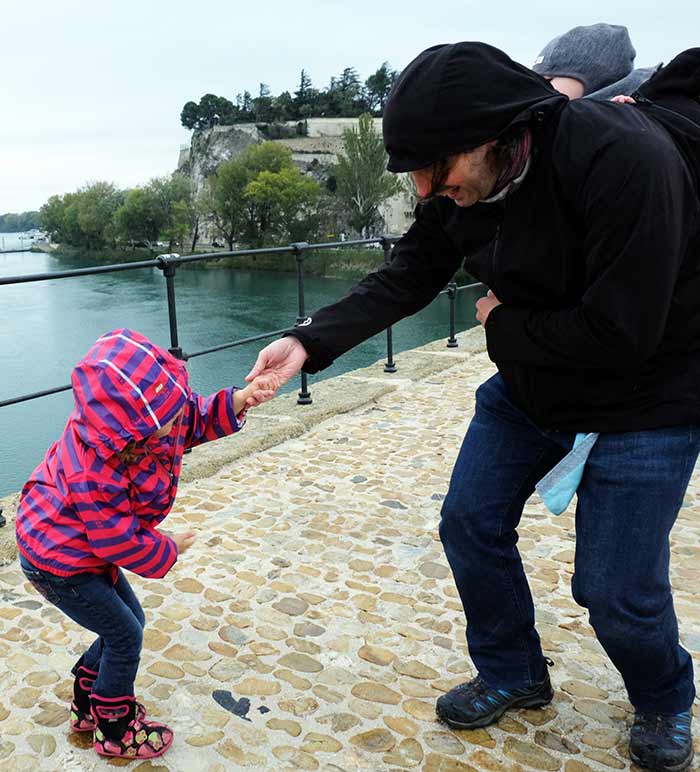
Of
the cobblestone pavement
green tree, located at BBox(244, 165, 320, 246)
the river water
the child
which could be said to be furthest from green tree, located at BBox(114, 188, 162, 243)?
the child

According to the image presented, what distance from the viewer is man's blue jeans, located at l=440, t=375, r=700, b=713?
1.62 meters

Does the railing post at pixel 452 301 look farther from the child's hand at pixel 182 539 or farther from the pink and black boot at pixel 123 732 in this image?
the pink and black boot at pixel 123 732

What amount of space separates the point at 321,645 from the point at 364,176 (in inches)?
2461

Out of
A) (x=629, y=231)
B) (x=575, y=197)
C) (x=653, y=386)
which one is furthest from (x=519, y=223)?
(x=653, y=386)

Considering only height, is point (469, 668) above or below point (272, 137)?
below

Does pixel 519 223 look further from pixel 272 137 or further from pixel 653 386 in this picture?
pixel 272 137

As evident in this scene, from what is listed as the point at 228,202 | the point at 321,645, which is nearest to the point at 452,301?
the point at 321,645

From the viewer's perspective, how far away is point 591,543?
1.67m

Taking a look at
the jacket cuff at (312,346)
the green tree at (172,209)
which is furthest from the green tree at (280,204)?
the jacket cuff at (312,346)

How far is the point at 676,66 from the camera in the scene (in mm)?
1547

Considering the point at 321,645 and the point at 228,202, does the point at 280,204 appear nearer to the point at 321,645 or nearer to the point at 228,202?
the point at 228,202

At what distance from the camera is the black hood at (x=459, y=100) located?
1.38 meters

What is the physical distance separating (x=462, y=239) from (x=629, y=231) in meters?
0.53

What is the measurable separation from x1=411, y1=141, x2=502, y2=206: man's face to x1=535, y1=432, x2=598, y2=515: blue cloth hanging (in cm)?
57
